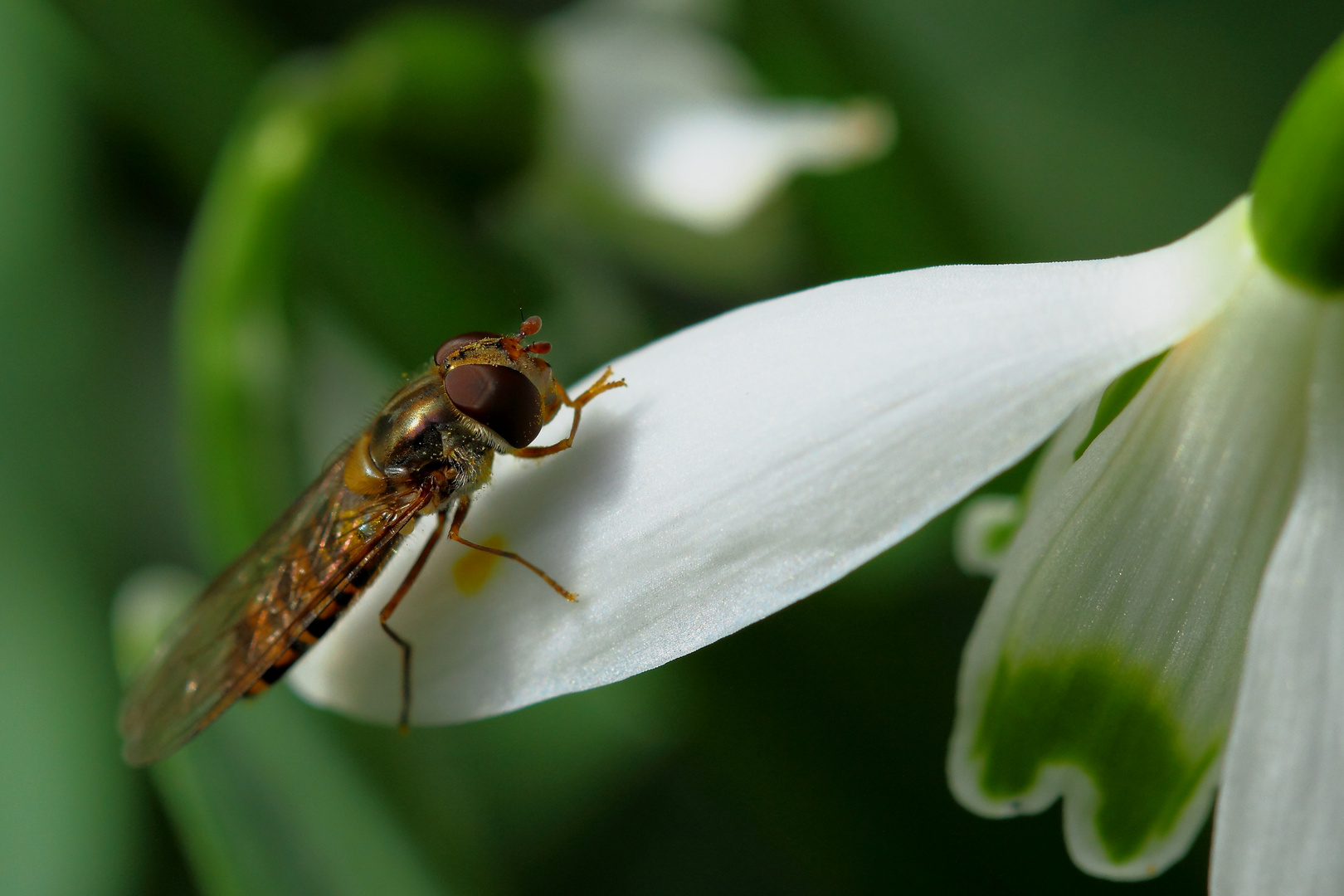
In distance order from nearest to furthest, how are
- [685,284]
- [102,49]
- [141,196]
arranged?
[102,49] < [685,284] < [141,196]

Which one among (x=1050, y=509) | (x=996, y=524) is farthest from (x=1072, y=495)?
(x=996, y=524)

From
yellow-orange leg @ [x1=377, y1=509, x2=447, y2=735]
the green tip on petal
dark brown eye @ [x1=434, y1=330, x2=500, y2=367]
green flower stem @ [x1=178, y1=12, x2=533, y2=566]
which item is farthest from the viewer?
green flower stem @ [x1=178, y1=12, x2=533, y2=566]

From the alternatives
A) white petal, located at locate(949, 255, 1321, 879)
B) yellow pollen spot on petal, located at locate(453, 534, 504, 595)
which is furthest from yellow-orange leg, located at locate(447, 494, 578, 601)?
white petal, located at locate(949, 255, 1321, 879)

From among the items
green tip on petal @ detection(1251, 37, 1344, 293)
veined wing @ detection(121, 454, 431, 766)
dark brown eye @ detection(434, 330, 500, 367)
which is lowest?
green tip on petal @ detection(1251, 37, 1344, 293)

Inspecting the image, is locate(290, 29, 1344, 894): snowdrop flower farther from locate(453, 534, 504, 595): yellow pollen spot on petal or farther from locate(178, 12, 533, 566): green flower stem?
locate(178, 12, 533, 566): green flower stem

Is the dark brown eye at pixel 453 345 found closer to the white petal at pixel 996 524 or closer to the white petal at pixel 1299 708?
the white petal at pixel 996 524

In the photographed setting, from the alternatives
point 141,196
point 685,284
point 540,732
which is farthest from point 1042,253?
point 141,196

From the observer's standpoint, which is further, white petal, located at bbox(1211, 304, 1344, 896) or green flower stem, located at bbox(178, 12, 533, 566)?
green flower stem, located at bbox(178, 12, 533, 566)

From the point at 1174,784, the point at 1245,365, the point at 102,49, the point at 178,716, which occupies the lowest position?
the point at 1174,784

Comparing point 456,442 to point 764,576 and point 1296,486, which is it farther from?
point 1296,486
